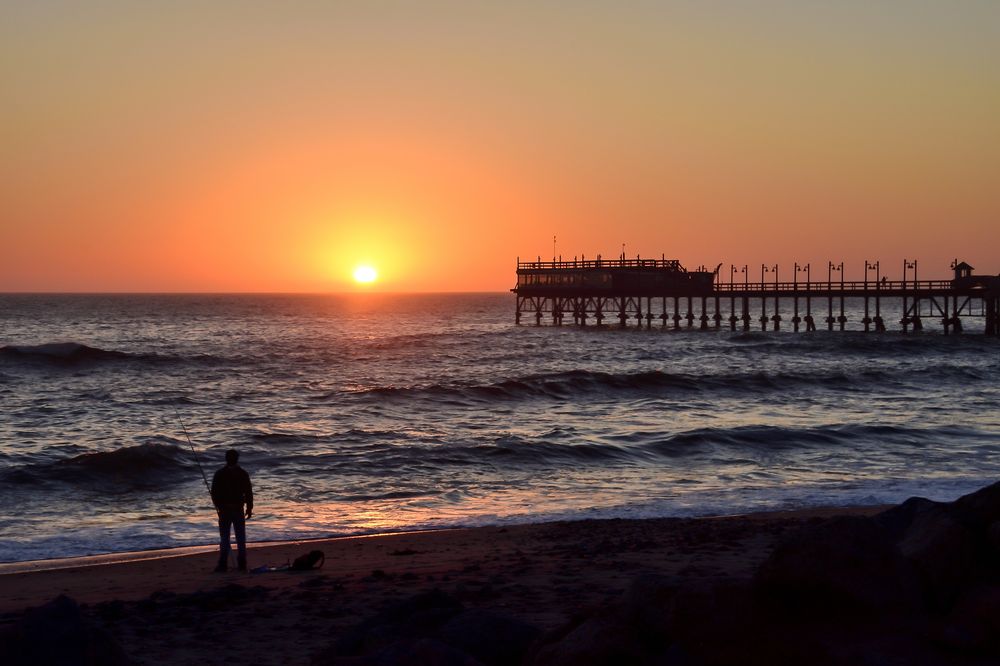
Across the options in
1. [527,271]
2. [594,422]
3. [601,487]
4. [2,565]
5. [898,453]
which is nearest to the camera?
[2,565]

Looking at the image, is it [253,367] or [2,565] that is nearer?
[2,565]

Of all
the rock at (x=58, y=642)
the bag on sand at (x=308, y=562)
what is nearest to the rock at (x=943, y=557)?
the rock at (x=58, y=642)

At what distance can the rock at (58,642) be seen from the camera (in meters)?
6.73

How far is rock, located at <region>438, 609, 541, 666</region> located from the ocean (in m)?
9.23

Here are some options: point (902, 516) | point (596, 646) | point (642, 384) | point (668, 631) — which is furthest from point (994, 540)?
point (642, 384)

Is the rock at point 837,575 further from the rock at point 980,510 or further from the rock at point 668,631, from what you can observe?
the rock at point 980,510

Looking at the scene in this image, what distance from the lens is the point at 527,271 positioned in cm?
8638

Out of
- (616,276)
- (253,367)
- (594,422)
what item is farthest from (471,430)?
(616,276)

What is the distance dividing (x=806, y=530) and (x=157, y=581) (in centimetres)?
831

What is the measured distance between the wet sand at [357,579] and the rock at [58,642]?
53.8 inches

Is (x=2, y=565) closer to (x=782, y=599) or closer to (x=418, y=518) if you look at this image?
(x=418, y=518)

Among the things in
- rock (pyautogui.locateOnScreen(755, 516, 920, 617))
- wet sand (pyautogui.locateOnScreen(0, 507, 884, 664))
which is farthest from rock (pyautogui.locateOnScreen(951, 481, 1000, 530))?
wet sand (pyautogui.locateOnScreen(0, 507, 884, 664))

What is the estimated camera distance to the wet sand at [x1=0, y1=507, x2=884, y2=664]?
909cm

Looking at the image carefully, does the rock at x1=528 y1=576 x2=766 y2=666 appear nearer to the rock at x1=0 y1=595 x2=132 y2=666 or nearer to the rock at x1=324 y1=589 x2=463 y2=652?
the rock at x1=324 y1=589 x2=463 y2=652
